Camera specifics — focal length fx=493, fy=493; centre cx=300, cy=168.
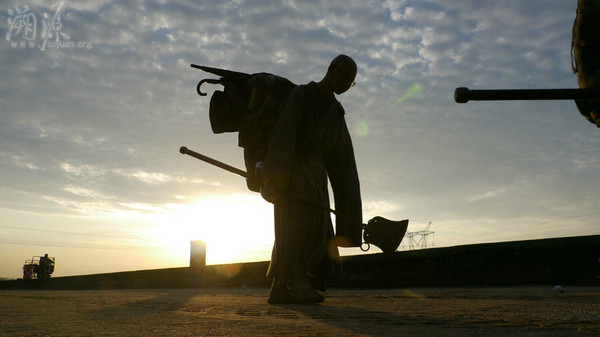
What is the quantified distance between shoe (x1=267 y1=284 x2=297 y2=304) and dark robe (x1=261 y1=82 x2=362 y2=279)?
0.47 ft

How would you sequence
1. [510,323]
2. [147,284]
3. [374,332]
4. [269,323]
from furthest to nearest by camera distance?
[147,284], [269,323], [510,323], [374,332]

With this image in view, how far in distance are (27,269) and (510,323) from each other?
34.5 meters

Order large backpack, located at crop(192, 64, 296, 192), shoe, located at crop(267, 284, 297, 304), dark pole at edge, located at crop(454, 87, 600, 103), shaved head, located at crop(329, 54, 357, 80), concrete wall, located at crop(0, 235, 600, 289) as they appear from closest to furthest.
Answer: dark pole at edge, located at crop(454, 87, 600, 103)
shoe, located at crop(267, 284, 297, 304)
shaved head, located at crop(329, 54, 357, 80)
large backpack, located at crop(192, 64, 296, 192)
concrete wall, located at crop(0, 235, 600, 289)

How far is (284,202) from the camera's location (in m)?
3.82

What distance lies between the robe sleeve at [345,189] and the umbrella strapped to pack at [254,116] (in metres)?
0.06

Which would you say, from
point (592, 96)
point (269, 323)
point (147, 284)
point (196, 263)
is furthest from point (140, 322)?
point (147, 284)

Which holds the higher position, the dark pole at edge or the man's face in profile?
the man's face in profile

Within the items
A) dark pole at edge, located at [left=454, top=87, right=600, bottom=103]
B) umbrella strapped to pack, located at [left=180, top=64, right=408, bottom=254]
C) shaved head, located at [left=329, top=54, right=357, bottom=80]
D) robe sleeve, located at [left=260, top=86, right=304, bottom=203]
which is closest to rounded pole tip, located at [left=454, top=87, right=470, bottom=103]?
dark pole at edge, located at [left=454, top=87, right=600, bottom=103]

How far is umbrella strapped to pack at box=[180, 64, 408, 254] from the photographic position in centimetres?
417

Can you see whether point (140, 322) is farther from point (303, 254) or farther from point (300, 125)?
point (300, 125)

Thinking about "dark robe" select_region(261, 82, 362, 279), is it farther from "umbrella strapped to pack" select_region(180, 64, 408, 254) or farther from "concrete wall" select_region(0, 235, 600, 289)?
"concrete wall" select_region(0, 235, 600, 289)

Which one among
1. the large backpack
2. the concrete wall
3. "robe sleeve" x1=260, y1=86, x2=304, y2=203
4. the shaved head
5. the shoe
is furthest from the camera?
the concrete wall

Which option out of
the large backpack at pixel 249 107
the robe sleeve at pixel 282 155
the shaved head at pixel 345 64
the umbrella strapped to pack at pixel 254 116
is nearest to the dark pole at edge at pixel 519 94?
the robe sleeve at pixel 282 155

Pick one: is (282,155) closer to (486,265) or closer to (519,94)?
(519,94)
